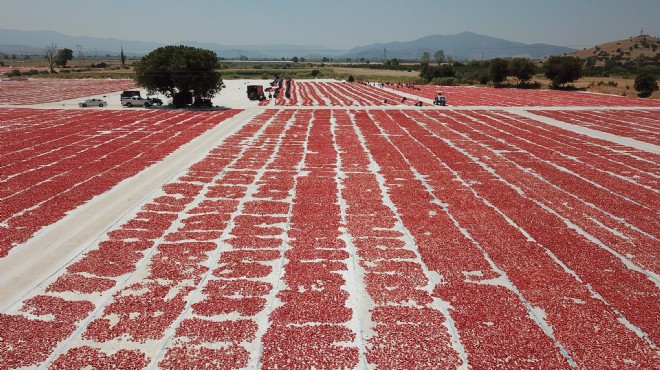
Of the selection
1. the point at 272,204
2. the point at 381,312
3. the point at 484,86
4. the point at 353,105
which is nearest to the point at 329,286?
the point at 381,312

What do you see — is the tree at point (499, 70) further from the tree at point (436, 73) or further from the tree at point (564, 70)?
the tree at point (436, 73)

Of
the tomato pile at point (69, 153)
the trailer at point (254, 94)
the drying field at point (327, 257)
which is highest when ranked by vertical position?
the trailer at point (254, 94)

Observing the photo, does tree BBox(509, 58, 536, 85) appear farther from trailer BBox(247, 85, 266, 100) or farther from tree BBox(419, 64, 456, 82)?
trailer BBox(247, 85, 266, 100)

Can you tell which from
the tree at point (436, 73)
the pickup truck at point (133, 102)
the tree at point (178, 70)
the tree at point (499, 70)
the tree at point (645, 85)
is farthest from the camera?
the tree at point (436, 73)

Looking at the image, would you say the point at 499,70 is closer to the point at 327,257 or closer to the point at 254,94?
the point at 254,94

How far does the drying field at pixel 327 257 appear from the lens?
9.31 meters

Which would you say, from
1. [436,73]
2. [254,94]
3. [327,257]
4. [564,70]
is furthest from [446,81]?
[327,257]

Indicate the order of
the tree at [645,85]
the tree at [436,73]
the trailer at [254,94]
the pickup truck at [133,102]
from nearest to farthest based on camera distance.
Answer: the pickup truck at [133,102] → the trailer at [254,94] → the tree at [645,85] → the tree at [436,73]

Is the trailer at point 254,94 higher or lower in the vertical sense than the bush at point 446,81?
lower

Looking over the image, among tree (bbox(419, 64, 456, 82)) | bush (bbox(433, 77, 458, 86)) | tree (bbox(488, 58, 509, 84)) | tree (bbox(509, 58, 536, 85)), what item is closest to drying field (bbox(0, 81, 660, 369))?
tree (bbox(509, 58, 536, 85))

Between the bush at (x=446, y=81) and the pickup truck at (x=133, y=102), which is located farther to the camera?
the bush at (x=446, y=81)

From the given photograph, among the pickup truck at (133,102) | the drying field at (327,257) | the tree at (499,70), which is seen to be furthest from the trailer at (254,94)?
the tree at (499,70)

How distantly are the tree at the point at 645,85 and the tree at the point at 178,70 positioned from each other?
6804cm

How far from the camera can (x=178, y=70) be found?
4991cm
